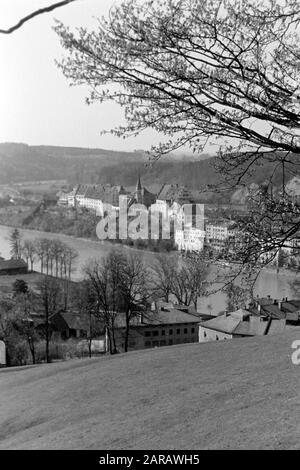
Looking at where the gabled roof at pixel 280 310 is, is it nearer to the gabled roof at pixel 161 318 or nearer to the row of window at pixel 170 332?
the gabled roof at pixel 161 318

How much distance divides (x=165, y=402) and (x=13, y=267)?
1345 inches

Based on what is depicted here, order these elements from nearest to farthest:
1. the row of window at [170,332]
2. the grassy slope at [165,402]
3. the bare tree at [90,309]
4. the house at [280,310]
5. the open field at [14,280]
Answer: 1. the grassy slope at [165,402]
2. the house at [280,310]
3. the bare tree at [90,309]
4. the row of window at [170,332]
5. the open field at [14,280]

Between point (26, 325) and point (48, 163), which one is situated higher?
point (48, 163)

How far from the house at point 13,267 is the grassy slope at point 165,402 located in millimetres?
29504

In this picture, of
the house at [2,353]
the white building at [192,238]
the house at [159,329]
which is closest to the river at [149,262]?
the house at [159,329]

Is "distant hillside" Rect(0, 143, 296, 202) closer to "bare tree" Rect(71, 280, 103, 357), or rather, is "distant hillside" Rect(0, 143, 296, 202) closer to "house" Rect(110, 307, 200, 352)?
"bare tree" Rect(71, 280, 103, 357)

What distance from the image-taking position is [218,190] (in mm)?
3941

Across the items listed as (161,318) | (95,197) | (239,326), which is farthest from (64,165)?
(239,326)

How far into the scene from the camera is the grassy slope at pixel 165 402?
14.5 ft

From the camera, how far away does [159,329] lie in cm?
2169

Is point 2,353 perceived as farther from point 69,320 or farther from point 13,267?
point 13,267

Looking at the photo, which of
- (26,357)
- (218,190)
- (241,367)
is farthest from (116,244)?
(218,190)

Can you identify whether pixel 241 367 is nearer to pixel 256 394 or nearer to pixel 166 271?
pixel 256 394

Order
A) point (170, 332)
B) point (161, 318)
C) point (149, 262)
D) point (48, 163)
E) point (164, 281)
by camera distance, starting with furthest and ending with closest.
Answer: point (48, 163)
point (149, 262)
point (164, 281)
point (170, 332)
point (161, 318)
